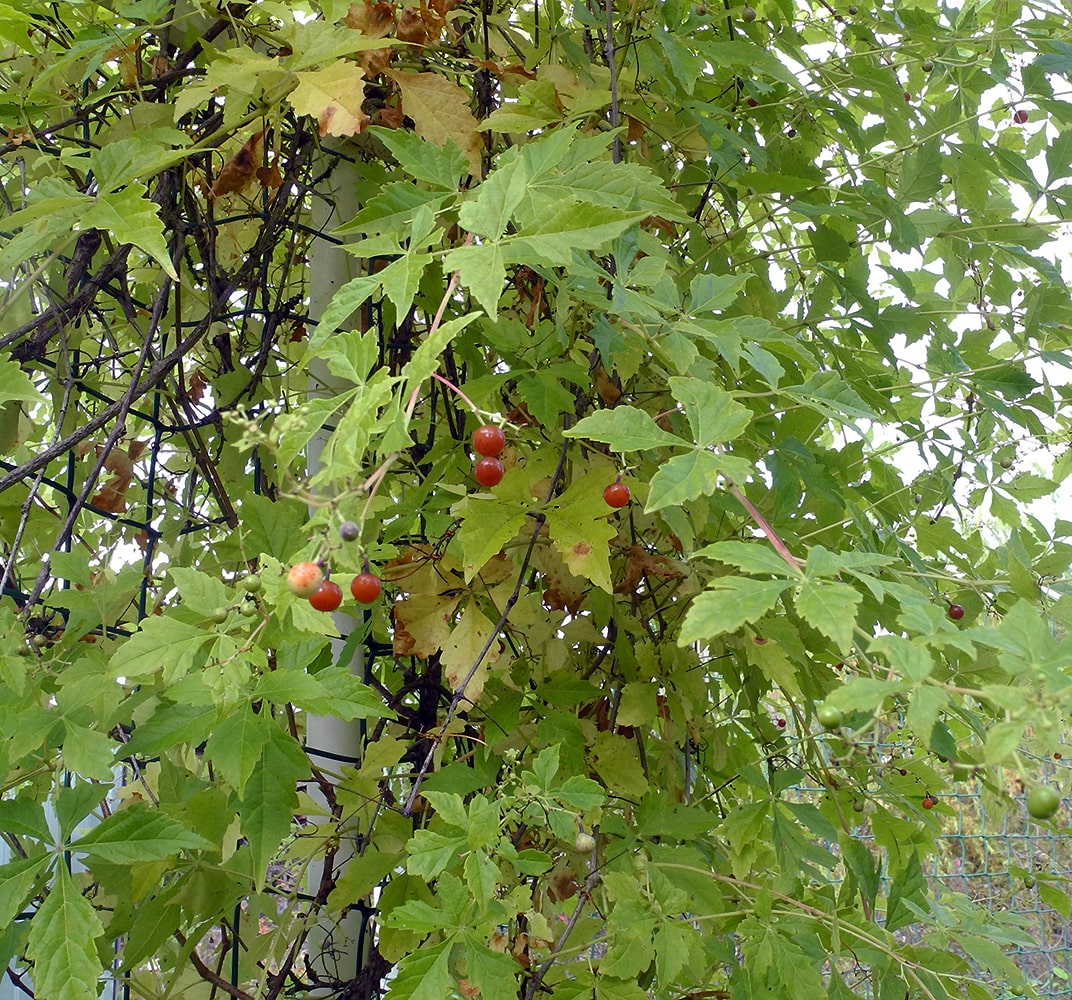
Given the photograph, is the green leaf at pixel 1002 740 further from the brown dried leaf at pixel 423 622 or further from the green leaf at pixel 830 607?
the brown dried leaf at pixel 423 622

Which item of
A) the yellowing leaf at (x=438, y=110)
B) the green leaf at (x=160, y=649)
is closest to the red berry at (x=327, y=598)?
the green leaf at (x=160, y=649)

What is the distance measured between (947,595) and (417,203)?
123 centimetres

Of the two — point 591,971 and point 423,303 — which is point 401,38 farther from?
point 591,971

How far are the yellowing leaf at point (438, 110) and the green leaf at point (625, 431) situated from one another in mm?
560

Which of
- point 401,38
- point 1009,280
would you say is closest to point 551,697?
point 401,38

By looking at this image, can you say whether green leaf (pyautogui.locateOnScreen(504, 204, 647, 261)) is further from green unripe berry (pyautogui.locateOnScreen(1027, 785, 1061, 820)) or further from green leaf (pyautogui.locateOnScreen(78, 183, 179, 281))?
green unripe berry (pyautogui.locateOnScreen(1027, 785, 1061, 820))

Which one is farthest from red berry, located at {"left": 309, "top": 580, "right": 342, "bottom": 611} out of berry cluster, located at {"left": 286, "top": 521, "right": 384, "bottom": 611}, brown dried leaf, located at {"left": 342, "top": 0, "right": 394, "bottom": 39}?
brown dried leaf, located at {"left": 342, "top": 0, "right": 394, "bottom": 39}

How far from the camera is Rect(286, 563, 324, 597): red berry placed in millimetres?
816

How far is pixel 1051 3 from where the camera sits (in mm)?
1736

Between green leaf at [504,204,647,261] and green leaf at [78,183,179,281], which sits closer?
green leaf at [504,204,647,261]

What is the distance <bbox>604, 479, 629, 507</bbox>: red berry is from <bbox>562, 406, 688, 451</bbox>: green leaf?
0.23m

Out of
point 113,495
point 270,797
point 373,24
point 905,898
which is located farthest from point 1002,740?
point 113,495

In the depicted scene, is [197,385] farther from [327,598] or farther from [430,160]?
[327,598]

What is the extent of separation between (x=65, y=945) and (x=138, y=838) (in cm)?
13
